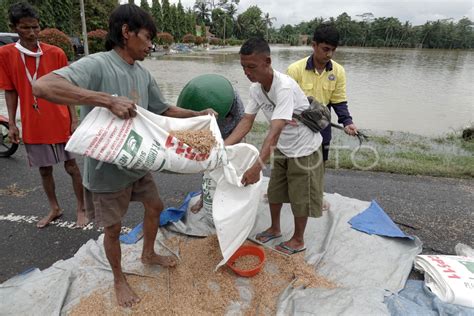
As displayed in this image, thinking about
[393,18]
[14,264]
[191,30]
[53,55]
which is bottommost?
[14,264]

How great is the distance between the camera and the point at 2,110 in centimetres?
787

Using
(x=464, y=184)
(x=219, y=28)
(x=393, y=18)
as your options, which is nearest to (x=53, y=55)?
(x=464, y=184)

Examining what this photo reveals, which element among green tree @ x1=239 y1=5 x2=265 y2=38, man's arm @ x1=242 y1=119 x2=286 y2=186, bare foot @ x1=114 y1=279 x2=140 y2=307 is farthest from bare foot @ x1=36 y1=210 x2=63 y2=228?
green tree @ x1=239 y1=5 x2=265 y2=38

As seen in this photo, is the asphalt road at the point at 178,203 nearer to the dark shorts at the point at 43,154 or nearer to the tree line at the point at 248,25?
the dark shorts at the point at 43,154

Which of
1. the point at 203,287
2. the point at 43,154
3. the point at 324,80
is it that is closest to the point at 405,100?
the point at 324,80

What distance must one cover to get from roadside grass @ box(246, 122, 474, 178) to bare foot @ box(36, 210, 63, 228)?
301cm

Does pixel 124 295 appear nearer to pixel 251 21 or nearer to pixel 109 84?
pixel 109 84

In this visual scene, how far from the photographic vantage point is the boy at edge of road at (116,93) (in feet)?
4.90

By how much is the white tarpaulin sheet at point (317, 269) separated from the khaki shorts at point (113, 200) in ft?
1.77

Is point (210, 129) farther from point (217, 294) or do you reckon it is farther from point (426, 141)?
point (426, 141)

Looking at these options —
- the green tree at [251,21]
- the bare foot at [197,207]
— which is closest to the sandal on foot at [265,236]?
the bare foot at [197,207]

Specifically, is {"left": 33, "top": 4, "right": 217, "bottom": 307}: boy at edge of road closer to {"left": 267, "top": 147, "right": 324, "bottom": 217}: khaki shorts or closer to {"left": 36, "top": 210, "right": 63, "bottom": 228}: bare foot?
{"left": 267, "top": 147, "right": 324, "bottom": 217}: khaki shorts

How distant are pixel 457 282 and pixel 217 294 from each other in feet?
5.03

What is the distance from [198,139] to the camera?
1.83 meters
